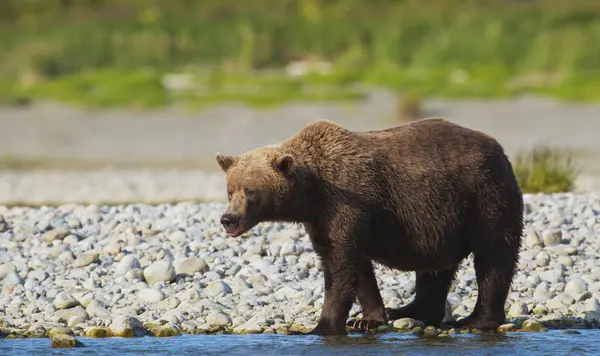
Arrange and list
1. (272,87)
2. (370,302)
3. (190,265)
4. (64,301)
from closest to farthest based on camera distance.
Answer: (370,302)
(64,301)
(190,265)
(272,87)

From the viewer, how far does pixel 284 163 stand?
8.58 m

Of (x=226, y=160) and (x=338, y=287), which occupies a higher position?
(x=226, y=160)

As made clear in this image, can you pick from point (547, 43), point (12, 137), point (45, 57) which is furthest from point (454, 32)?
point (12, 137)

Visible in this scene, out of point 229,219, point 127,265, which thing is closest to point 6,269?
point 127,265

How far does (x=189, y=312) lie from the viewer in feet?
31.1

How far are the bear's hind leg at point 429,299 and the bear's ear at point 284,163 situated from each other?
1335 mm

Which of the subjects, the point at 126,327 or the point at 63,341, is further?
the point at 126,327

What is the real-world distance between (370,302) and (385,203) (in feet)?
2.38

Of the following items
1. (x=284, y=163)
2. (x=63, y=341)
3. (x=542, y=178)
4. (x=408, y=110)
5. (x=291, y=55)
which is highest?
(x=291, y=55)

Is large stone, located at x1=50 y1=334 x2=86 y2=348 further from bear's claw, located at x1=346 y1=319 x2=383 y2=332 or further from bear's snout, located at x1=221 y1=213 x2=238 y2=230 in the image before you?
bear's claw, located at x1=346 y1=319 x2=383 y2=332

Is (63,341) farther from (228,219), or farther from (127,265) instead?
(127,265)

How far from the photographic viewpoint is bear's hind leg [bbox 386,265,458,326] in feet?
30.4

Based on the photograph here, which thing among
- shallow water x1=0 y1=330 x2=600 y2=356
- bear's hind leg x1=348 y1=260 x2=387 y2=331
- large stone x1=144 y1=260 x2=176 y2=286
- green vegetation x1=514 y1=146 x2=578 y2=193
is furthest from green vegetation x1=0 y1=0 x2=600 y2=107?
shallow water x1=0 y1=330 x2=600 y2=356

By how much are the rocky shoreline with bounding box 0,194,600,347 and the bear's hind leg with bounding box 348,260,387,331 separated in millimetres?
84
